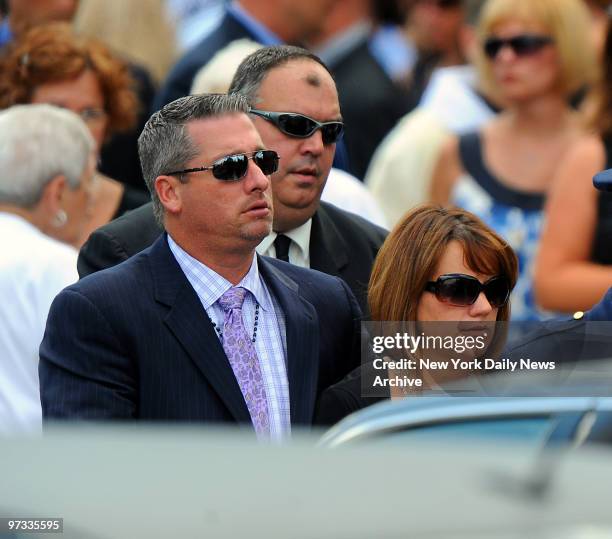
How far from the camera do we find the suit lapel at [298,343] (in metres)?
4.44

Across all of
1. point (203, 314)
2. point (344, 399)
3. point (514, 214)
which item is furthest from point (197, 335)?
point (514, 214)

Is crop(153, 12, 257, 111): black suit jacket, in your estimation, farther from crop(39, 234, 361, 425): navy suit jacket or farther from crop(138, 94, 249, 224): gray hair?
crop(39, 234, 361, 425): navy suit jacket

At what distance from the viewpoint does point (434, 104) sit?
8.30 meters

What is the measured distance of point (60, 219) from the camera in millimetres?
6035

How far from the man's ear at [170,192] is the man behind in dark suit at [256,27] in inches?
112

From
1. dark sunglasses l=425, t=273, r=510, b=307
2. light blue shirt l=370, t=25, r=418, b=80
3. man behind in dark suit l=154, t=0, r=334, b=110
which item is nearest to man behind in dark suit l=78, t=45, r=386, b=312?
dark sunglasses l=425, t=273, r=510, b=307

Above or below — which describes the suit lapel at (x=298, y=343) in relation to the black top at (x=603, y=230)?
below

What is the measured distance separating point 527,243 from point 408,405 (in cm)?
408

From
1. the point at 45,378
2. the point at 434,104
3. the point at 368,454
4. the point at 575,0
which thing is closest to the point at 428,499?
the point at 368,454

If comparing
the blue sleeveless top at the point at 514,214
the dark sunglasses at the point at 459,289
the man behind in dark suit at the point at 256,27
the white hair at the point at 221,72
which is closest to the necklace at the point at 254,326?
the dark sunglasses at the point at 459,289

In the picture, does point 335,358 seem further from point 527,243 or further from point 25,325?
point 527,243

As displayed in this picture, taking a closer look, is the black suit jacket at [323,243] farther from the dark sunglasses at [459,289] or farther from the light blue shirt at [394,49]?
the light blue shirt at [394,49]

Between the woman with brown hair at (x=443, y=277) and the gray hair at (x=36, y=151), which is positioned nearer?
the woman with brown hair at (x=443, y=277)

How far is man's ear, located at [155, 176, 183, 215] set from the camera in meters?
4.64
